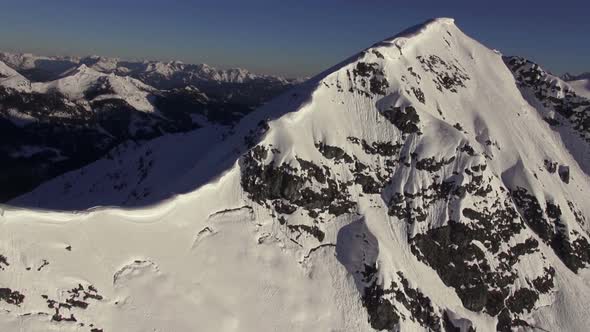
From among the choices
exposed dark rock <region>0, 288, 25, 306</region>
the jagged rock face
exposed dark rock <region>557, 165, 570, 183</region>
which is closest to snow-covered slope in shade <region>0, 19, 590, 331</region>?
A: exposed dark rock <region>0, 288, 25, 306</region>

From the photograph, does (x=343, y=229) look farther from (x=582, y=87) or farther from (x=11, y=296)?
(x=582, y=87)

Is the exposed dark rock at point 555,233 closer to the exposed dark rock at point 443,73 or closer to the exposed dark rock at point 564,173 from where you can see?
the exposed dark rock at point 564,173

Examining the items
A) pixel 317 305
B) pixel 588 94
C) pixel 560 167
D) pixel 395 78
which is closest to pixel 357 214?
pixel 317 305

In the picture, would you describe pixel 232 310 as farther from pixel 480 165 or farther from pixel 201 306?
pixel 480 165

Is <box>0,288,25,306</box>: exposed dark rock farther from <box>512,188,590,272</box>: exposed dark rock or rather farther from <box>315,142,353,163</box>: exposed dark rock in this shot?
<box>512,188,590,272</box>: exposed dark rock

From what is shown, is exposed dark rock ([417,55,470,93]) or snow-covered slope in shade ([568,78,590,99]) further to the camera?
snow-covered slope in shade ([568,78,590,99])

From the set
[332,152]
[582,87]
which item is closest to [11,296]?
[332,152]

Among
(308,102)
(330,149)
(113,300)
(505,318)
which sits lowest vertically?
(505,318)

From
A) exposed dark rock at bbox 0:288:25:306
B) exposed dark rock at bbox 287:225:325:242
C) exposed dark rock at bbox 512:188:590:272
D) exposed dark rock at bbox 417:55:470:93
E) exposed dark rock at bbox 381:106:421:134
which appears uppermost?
exposed dark rock at bbox 417:55:470:93
